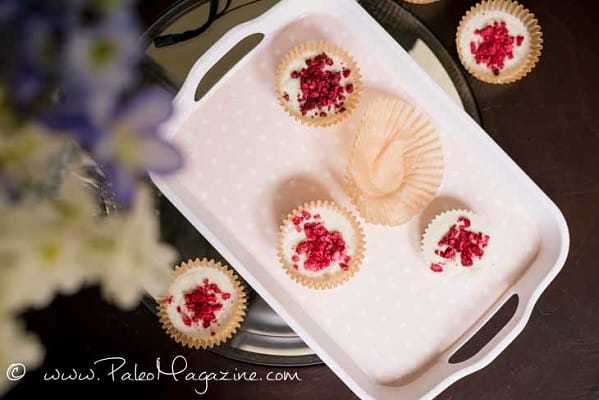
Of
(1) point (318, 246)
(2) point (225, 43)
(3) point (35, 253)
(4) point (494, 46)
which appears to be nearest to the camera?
(3) point (35, 253)

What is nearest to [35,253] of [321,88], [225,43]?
[225,43]

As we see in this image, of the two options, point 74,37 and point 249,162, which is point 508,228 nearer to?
point 249,162

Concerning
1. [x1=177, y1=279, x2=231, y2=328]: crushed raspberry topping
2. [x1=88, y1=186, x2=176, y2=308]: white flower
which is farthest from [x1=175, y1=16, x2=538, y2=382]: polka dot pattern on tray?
[x1=88, y1=186, x2=176, y2=308]: white flower

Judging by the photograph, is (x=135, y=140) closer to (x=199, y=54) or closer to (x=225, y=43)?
(x=225, y=43)

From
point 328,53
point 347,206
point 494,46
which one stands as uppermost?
point 494,46

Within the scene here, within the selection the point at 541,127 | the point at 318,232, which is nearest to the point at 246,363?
the point at 318,232

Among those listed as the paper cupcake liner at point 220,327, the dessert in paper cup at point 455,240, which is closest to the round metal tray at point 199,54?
the paper cupcake liner at point 220,327
